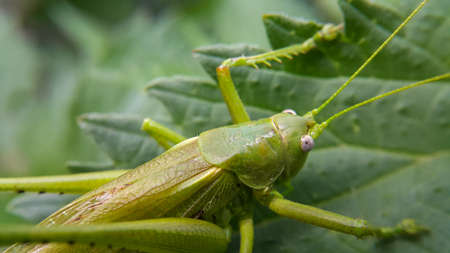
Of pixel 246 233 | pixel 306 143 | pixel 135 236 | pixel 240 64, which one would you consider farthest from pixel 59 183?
pixel 306 143

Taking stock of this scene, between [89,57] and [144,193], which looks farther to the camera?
[89,57]

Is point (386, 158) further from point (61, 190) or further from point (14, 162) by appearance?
point (14, 162)

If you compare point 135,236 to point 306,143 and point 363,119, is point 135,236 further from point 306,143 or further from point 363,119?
point 363,119

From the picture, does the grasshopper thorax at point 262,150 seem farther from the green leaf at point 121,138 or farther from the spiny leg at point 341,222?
the green leaf at point 121,138

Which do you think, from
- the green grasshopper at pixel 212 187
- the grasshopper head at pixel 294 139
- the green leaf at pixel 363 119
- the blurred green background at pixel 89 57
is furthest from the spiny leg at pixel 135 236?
the blurred green background at pixel 89 57

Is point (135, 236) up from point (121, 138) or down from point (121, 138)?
down

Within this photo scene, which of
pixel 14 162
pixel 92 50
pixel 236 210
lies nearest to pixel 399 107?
pixel 236 210

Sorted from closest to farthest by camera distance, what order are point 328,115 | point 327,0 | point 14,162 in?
point 328,115 → point 327,0 → point 14,162
